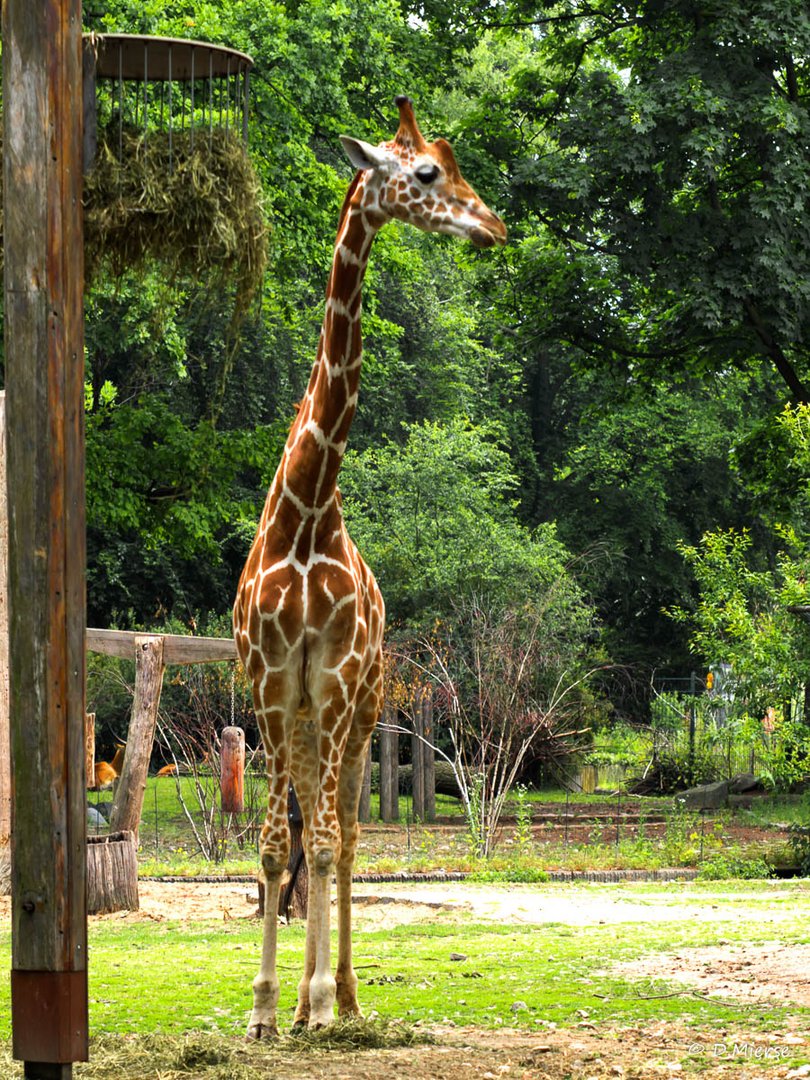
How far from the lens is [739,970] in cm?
812

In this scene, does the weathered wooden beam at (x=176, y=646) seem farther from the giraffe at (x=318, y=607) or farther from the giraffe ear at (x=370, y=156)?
the giraffe ear at (x=370, y=156)

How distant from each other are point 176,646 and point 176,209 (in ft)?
22.6

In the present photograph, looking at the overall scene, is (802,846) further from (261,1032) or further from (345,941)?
(261,1032)

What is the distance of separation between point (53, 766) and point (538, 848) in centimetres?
1268

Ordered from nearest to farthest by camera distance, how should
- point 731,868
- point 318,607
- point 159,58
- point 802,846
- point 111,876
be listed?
point 159,58 < point 318,607 < point 111,876 < point 731,868 < point 802,846

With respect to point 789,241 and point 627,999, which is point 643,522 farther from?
point 627,999

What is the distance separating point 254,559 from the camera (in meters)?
6.88

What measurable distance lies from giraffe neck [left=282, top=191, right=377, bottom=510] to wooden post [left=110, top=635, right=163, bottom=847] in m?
6.37

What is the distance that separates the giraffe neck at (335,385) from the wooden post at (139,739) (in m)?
6.37

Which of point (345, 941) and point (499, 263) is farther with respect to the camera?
point (499, 263)

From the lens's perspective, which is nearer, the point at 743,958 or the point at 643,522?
the point at 743,958

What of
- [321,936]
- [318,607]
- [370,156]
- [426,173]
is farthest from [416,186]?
[321,936]

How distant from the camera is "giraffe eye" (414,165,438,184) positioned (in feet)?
20.8

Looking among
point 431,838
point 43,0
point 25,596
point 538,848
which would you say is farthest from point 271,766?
point 431,838
